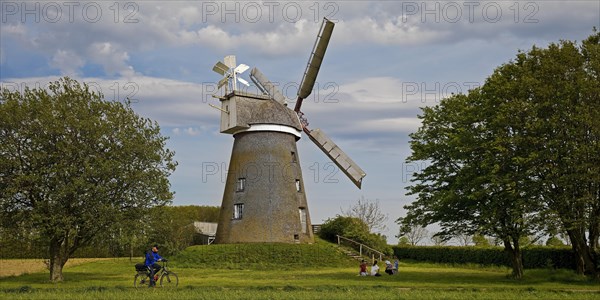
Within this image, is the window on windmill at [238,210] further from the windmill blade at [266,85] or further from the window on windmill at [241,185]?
the windmill blade at [266,85]

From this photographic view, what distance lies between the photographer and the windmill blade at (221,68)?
1907 inches

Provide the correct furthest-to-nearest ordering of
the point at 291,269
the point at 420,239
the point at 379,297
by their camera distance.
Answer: the point at 420,239 → the point at 291,269 → the point at 379,297

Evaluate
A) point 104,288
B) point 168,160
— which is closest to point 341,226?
point 168,160

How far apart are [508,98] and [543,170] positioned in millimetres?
4163

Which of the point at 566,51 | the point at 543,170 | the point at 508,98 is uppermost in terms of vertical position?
the point at 566,51

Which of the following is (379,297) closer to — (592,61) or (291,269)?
(592,61)

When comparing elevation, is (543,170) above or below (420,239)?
above

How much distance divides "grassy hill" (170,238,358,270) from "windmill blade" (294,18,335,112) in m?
11.4

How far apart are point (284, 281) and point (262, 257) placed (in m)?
15.1

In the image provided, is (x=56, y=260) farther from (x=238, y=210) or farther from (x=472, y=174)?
(x=472, y=174)

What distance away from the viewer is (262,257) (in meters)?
43.6

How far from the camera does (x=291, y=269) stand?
40969 millimetres

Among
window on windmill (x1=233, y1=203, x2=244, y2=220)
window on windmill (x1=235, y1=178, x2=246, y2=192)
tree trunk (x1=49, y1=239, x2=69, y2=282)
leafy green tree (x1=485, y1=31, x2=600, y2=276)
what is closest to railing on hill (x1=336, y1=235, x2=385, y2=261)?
window on windmill (x1=233, y1=203, x2=244, y2=220)

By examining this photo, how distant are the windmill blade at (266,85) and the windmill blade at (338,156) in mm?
3530
